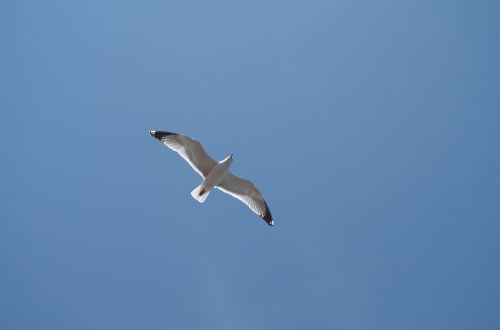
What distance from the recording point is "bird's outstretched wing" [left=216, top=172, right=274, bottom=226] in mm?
14289

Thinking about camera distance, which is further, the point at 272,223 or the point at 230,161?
the point at 272,223

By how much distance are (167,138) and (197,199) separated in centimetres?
173

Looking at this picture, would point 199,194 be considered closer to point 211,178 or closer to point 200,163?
point 211,178

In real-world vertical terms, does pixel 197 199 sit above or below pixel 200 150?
below

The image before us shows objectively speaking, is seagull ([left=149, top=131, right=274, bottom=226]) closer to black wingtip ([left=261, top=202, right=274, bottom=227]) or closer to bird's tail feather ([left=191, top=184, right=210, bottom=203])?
bird's tail feather ([left=191, top=184, right=210, bottom=203])

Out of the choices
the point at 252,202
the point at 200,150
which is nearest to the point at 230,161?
the point at 200,150

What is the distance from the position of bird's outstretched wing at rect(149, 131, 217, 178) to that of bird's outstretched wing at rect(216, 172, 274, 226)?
2.69 feet

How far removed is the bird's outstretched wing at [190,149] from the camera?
13336mm

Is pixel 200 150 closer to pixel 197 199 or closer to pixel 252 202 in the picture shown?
pixel 197 199

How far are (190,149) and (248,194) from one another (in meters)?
2.19

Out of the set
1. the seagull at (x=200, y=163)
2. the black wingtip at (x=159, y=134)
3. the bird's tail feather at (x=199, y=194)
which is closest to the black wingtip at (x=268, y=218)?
the seagull at (x=200, y=163)

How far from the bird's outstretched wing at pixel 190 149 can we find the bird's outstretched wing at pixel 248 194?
0.82 m

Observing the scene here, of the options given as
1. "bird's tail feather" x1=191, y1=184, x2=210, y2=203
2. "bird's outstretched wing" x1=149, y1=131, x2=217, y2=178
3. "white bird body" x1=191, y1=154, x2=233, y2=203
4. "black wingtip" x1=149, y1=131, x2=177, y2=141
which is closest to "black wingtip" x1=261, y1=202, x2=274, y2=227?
"white bird body" x1=191, y1=154, x2=233, y2=203

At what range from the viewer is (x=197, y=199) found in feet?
44.2
